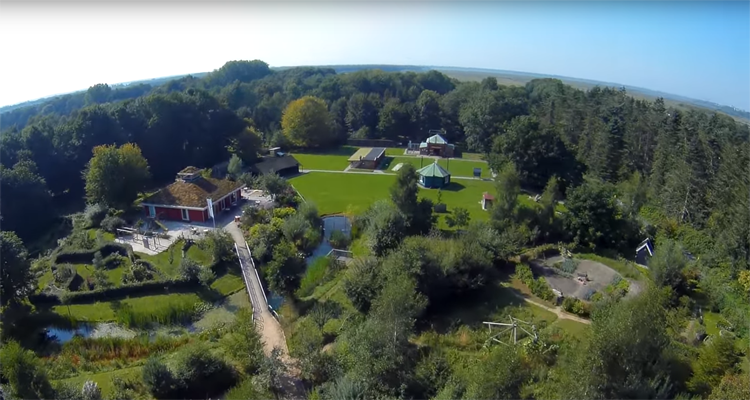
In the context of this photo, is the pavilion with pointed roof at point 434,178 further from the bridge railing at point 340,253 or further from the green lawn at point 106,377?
the green lawn at point 106,377

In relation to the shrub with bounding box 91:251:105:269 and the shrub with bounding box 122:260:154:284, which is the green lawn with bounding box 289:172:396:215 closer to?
the shrub with bounding box 122:260:154:284

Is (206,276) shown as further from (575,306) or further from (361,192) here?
(575,306)

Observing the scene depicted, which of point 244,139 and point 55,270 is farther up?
point 244,139

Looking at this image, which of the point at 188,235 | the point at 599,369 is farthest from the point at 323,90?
the point at 599,369

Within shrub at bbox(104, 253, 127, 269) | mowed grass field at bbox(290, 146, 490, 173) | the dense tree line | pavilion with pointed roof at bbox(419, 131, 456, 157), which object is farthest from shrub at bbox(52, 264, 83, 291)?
pavilion with pointed roof at bbox(419, 131, 456, 157)

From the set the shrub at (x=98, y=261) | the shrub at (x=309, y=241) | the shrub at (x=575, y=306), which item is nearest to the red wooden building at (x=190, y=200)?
the shrub at (x=98, y=261)

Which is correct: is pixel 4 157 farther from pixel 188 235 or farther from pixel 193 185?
pixel 188 235
